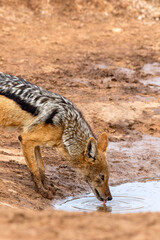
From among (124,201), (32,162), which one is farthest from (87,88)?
(32,162)

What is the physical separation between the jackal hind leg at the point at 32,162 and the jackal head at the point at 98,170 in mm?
693

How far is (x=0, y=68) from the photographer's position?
13086 millimetres

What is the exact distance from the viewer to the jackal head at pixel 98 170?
7.64 metres

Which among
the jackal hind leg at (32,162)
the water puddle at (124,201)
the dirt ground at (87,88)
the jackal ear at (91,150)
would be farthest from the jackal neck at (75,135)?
the dirt ground at (87,88)

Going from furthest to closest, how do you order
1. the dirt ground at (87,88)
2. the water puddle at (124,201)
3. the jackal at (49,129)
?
the water puddle at (124,201), the jackal at (49,129), the dirt ground at (87,88)

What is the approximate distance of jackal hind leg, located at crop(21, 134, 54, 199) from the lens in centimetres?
747

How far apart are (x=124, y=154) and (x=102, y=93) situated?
266cm

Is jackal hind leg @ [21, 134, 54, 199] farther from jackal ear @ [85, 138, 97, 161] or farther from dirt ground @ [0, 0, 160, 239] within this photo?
jackal ear @ [85, 138, 97, 161]

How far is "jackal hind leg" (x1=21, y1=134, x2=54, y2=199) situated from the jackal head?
69 cm

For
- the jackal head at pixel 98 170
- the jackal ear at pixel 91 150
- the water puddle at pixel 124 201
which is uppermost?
the jackal ear at pixel 91 150

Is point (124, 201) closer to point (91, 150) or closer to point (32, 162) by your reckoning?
point (91, 150)

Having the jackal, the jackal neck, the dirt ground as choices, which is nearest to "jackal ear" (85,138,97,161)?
the jackal

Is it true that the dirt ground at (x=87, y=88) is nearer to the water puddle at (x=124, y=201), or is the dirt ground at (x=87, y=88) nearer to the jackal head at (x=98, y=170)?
the water puddle at (x=124, y=201)

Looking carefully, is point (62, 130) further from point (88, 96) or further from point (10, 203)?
point (88, 96)
